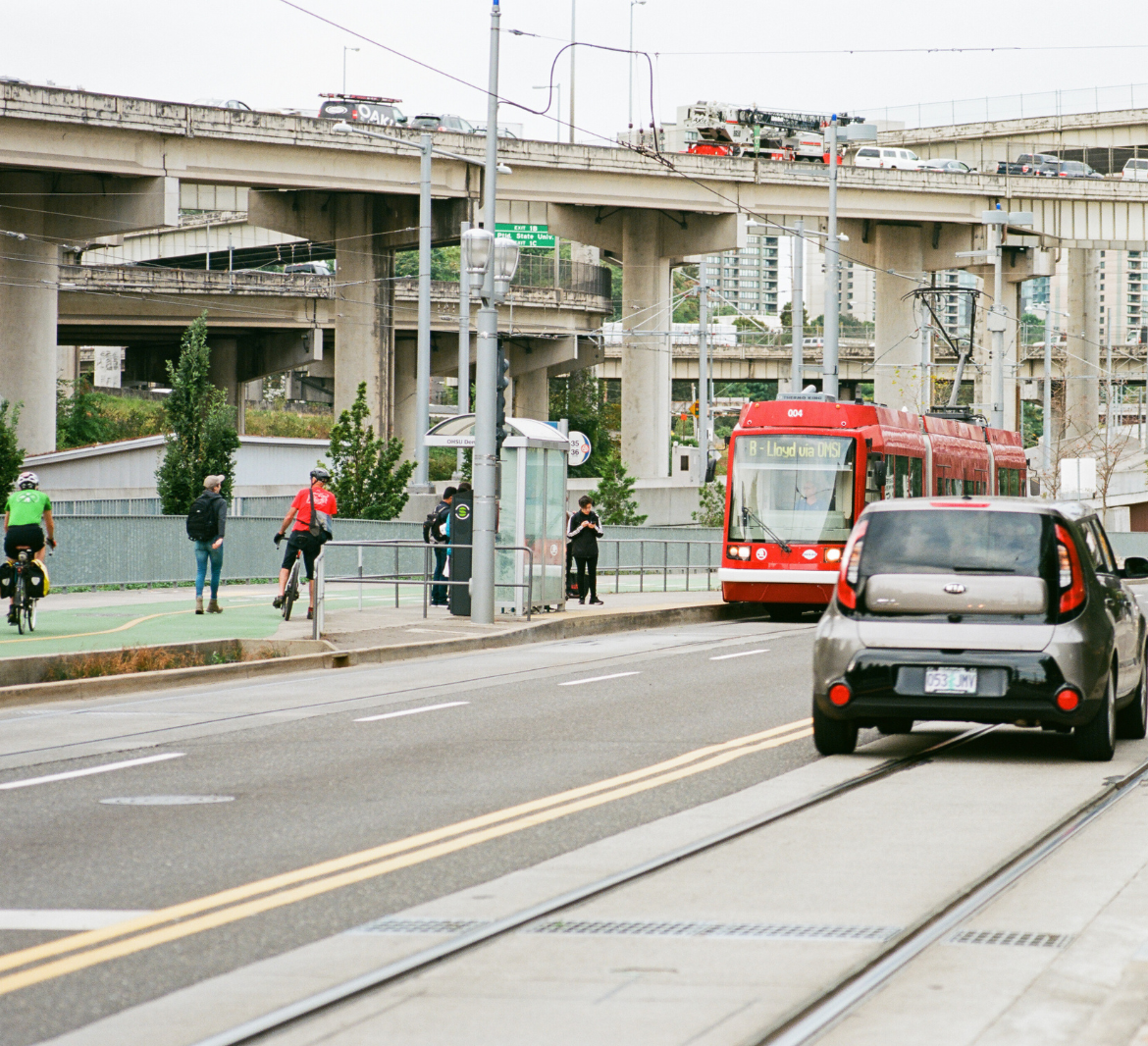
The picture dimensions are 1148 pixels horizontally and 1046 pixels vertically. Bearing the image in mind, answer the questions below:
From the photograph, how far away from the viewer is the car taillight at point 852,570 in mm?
11297

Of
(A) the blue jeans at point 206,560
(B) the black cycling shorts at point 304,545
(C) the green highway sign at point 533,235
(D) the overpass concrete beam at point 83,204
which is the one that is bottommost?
(A) the blue jeans at point 206,560

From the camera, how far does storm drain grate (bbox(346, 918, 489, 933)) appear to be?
6.39 metres

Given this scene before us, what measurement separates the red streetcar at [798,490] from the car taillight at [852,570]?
15.0m

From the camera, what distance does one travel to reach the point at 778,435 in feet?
89.1

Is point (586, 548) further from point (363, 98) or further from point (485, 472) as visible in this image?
point (363, 98)

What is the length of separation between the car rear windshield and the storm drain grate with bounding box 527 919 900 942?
500cm

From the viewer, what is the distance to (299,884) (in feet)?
23.9

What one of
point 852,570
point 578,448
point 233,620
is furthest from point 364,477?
point 852,570

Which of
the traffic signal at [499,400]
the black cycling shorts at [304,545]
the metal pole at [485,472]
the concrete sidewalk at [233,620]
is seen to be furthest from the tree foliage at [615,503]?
the black cycling shorts at [304,545]

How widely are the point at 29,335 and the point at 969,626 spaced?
4127 cm

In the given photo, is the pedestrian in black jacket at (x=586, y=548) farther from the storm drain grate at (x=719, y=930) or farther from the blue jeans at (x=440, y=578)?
the storm drain grate at (x=719, y=930)

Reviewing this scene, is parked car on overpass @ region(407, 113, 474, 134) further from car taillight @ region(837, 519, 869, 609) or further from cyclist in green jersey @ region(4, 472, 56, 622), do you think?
car taillight @ region(837, 519, 869, 609)

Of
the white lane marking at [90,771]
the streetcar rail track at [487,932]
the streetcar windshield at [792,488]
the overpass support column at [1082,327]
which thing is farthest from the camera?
the overpass support column at [1082,327]

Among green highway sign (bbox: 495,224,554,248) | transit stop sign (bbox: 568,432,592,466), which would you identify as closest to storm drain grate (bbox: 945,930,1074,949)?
transit stop sign (bbox: 568,432,592,466)
